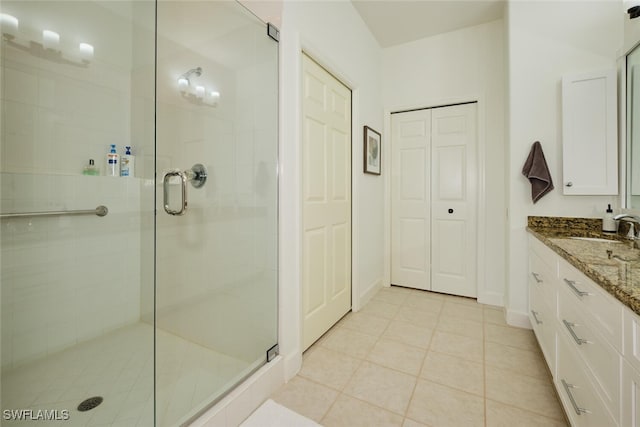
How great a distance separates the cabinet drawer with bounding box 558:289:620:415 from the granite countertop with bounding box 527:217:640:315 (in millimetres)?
182

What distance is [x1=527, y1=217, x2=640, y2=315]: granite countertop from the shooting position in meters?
0.79

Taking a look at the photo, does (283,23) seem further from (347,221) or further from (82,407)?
(82,407)

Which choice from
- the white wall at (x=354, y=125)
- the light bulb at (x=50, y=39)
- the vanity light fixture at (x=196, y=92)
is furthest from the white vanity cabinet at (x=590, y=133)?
the light bulb at (x=50, y=39)

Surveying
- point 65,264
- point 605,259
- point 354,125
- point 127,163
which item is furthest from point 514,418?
point 127,163

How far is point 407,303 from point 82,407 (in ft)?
8.38

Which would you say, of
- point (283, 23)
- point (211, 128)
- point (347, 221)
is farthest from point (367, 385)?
point (283, 23)

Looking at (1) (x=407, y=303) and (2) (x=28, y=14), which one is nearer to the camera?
(2) (x=28, y=14)

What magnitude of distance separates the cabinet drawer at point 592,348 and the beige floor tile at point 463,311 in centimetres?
125

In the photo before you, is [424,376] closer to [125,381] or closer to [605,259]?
[605,259]

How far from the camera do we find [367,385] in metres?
1.62

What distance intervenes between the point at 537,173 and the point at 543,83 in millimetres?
763

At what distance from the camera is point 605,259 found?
113 centimetres

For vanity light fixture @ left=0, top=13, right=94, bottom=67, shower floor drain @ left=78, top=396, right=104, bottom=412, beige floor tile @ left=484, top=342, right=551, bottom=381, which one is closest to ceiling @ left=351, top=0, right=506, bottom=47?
vanity light fixture @ left=0, top=13, right=94, bottom=67

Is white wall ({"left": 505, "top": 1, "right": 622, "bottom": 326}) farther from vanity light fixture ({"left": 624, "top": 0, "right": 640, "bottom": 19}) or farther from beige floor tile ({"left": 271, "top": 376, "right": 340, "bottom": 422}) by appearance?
beige floor tile ({"left": 271, "top": 376, "right": 340, "bottom": 422})
